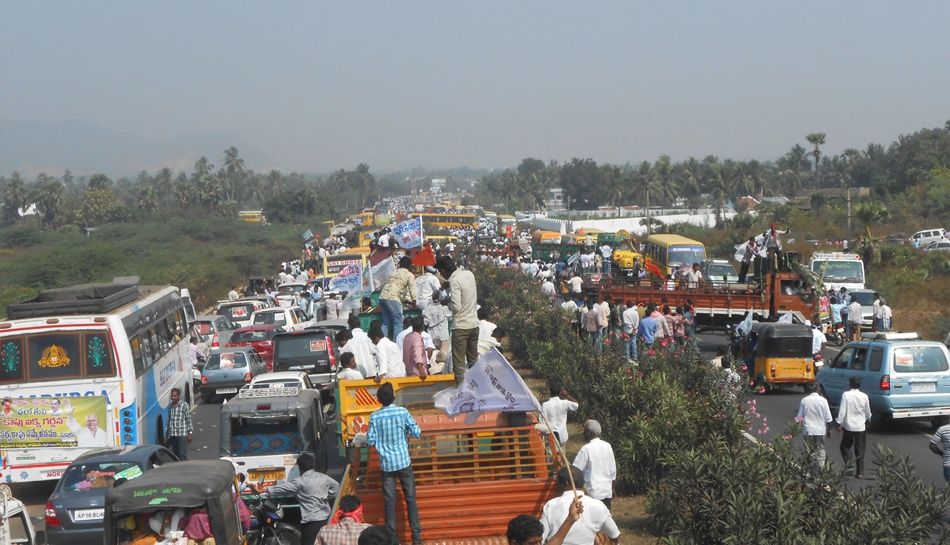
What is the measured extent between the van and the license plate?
173 feet

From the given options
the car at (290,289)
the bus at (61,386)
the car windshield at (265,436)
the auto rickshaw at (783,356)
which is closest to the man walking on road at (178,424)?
the bus at (61,386)

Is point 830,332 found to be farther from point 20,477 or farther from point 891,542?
point 891,542

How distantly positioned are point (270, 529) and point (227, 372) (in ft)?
47.8

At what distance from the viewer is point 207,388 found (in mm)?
25469

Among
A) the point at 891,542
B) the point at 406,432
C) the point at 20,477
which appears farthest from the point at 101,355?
the point at 891,542

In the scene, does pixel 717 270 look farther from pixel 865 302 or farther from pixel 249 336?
pixel 249 336

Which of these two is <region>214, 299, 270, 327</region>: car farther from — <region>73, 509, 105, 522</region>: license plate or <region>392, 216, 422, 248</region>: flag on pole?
<region>73, 509, 105, 522</region>: license plate

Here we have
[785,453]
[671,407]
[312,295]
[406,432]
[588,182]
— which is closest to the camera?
[785,453]

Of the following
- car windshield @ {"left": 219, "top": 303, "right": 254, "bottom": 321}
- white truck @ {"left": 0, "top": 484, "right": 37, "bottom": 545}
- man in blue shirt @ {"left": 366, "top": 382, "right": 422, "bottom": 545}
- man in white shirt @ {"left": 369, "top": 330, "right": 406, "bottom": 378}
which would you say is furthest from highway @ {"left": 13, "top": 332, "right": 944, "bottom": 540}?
car windshield @ {"left": 219, "top": 303, "right": 254, "bottom": 321}

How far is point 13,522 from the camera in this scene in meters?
11.7

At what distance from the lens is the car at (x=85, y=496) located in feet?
41.4

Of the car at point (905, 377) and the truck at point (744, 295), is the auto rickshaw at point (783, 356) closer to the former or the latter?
the car at point (905, 377)

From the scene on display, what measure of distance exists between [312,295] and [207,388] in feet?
45.6

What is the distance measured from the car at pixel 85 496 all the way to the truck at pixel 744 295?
18.4 m
